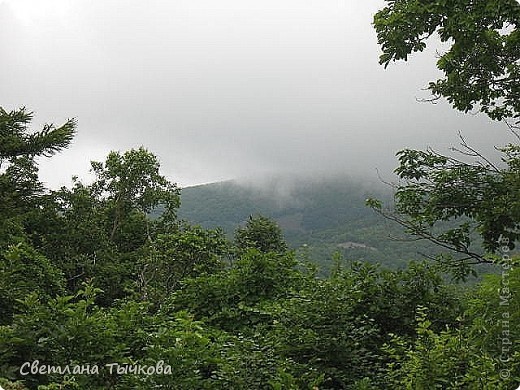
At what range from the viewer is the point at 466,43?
5.50 meters

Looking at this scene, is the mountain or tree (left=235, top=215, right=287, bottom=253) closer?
tree (left=235, top=215, right=287, bottom=253)

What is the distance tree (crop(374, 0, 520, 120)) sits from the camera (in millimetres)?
5031

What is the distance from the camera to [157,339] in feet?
13.8

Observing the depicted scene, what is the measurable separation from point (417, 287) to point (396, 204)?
116 centimetres

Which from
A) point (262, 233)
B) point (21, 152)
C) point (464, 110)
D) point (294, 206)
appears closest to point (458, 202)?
point (464, 110)

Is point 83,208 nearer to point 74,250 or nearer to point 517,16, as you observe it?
point 74,250

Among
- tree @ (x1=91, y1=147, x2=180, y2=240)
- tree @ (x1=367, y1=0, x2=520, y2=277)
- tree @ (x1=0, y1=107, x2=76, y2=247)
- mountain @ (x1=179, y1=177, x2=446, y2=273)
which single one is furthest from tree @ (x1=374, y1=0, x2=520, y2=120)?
mountain @ (x1=179, y1=177, x2=446, y2=273)

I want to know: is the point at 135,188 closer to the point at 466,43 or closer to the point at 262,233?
the point at 262,233

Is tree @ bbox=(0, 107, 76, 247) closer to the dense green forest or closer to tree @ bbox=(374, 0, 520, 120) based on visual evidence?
the dense green forest

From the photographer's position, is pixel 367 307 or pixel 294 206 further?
pixel 294 206

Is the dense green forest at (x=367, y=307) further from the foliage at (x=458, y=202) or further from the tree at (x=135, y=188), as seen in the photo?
the tree at (x=135, y=188)

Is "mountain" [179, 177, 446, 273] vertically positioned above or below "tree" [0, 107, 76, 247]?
above

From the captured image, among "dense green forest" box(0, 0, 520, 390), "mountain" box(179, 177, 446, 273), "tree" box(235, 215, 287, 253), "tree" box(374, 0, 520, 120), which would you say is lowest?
"dense green forest" box(0, 0, 520, 390)

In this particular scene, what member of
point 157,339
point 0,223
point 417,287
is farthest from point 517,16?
point 0,223
